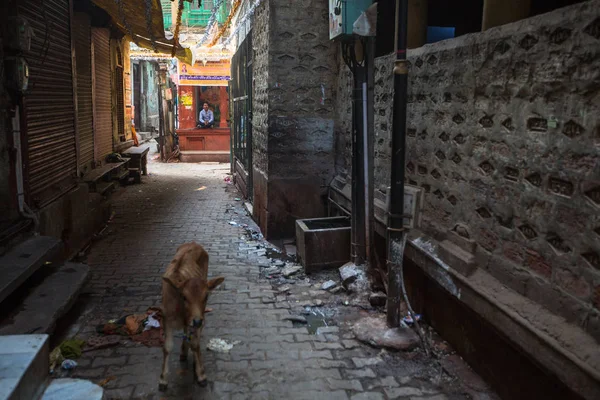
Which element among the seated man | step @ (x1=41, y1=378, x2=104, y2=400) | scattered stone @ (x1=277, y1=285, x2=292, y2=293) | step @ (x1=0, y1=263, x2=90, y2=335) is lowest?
scattered stone @ (x1=277, y1=285, x2=292, y2=293)

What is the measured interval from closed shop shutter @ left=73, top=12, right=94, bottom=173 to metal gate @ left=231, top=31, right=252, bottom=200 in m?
3.55

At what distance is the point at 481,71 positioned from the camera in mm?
4230

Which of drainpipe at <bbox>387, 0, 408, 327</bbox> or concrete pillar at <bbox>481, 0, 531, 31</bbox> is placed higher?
concrete pillar at <bbox>481, 0, 531, 31</bbox>

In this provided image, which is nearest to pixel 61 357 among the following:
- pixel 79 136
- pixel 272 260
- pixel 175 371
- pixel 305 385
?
pixel 175 371

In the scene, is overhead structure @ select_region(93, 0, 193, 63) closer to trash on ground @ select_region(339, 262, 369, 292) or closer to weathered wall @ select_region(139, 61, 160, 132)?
trash on ground @ select_region(339, 262, 369, 292)

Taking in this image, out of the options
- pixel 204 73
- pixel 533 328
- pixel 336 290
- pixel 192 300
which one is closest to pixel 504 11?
pixel 533 328

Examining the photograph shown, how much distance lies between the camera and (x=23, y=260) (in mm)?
5414

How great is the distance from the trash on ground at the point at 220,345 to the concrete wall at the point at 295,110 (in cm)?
417

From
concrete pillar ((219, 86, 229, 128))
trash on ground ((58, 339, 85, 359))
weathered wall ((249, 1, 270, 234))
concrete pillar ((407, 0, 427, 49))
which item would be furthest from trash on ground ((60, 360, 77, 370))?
concrete pillar ((219, 86, 229, 128))

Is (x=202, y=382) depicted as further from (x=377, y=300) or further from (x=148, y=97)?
(x=148, y=97)

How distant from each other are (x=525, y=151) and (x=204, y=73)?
64.7ft

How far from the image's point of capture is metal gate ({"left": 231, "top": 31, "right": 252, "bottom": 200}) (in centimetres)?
1162

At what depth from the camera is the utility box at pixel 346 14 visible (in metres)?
6.31

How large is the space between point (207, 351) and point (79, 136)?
6.75 meters
